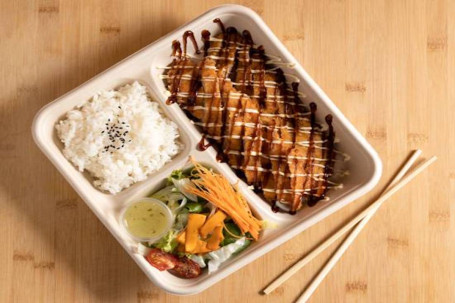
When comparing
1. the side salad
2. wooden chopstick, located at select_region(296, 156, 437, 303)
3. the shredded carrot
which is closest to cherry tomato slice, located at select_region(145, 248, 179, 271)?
the side salad

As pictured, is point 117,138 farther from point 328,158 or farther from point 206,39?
point 328,158

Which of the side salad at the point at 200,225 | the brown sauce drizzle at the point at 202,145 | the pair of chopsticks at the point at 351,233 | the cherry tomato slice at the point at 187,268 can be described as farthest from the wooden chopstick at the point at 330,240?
the brown sauce drizzle at the point at 202,145

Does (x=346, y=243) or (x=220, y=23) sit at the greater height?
(x=220, y=23)

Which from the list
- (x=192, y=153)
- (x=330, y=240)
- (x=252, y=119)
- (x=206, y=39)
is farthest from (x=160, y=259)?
(x=206, y=39)

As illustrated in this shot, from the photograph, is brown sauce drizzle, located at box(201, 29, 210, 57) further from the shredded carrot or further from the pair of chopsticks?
the pair of chopsticks

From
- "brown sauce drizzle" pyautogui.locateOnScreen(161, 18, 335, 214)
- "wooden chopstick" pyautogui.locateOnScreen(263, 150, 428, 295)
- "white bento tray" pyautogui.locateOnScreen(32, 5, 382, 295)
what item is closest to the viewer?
"white bento tray" pyautogui.locateOnScreen(32, 5, 382, 295)
